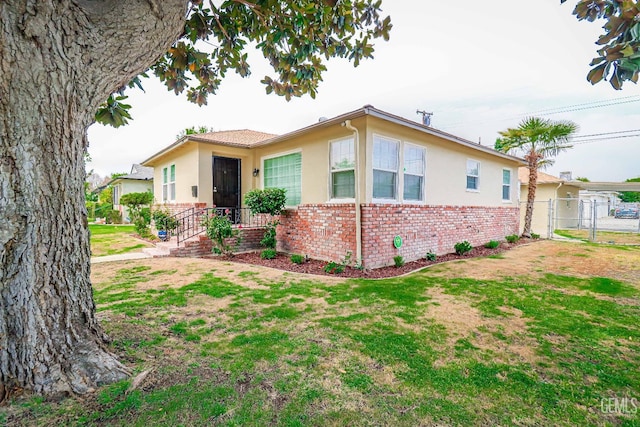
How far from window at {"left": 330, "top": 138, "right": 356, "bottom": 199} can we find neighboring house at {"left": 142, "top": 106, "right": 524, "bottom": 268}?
0.03 metres

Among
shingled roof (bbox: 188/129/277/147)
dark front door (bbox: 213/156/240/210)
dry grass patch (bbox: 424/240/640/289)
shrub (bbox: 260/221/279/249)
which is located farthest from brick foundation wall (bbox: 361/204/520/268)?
shingled roof (bbox: 188/129/277/147)

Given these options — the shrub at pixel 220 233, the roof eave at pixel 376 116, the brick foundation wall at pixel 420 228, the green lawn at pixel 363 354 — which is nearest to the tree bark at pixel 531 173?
the brick foundation wall at pixel 420 228

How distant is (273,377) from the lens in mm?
2496

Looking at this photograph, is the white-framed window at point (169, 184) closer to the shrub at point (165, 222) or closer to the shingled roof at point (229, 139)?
the shrub at point (165, 222)

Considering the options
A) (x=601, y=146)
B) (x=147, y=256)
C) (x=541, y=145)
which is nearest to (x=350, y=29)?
(x=147, y=256)

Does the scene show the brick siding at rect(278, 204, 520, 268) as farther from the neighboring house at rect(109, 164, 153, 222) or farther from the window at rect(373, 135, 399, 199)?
the neighboring house at rect(109, 164, 153, 222)

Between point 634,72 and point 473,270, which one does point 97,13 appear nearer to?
point 634,72

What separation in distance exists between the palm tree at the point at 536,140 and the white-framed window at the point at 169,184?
15.1 metres

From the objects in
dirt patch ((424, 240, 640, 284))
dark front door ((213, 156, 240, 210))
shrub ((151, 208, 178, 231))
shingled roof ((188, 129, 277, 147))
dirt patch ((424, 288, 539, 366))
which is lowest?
dirt patch ((424, 288, 539, 366))

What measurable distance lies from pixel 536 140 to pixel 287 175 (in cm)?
1130

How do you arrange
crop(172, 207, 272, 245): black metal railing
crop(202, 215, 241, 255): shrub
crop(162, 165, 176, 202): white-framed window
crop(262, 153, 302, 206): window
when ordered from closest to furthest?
crop(202, 215, 241, 255): shrub < crop(262, 153, 302, 206): window < crop(172, 207, 272, 245): black metal railing < crop(162, 165, 176, 202): white-framed window

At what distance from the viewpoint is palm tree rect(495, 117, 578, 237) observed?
12242mm

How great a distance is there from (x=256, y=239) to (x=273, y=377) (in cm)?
712

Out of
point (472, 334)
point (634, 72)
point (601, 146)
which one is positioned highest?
point (601, 146)
